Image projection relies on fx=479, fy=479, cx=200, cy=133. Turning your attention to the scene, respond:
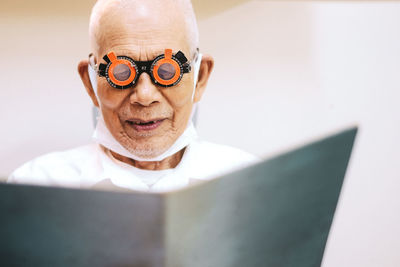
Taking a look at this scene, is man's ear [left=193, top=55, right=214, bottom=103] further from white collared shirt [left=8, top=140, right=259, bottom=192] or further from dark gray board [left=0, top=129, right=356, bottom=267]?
dark gray board [left=0, top=129, right=356, bottom=267]

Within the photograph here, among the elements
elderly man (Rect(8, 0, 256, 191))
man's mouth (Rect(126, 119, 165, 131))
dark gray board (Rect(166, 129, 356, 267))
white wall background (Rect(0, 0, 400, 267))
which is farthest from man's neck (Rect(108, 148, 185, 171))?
white wall background (Rect(0, 0, 400, 267))

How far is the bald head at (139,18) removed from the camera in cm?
117

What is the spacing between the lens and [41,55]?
6.64 ft

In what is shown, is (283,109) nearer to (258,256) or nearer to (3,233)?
(258,256)

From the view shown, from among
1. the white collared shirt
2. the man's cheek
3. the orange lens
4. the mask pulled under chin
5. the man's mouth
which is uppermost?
the orange lens

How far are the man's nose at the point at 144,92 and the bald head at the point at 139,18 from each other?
0.10 metres

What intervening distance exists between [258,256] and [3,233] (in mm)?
489

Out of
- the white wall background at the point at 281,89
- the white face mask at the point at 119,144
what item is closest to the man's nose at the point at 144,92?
the white face mask at the point at 119,144

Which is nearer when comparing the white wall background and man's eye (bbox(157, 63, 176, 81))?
man's eye (bbox(157, 63, 176, 81))

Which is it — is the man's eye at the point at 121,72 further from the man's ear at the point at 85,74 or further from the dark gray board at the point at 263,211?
the dark gray board at the point at 263,211

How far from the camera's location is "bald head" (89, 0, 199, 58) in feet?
3.84

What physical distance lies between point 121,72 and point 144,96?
0.27 feet

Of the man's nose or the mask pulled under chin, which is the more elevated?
the man's nose

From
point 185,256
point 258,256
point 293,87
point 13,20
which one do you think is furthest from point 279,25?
point 185,256
